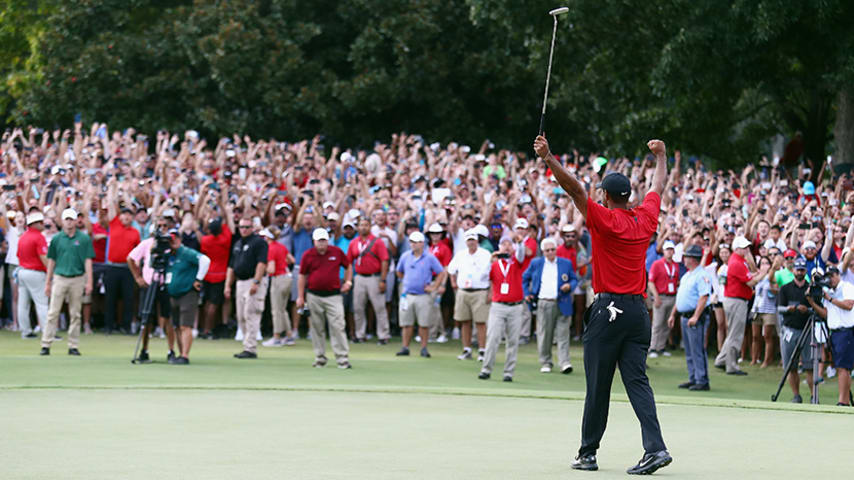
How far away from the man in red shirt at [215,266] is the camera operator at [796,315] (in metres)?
9.50

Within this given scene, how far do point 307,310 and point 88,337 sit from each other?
526 centimetres

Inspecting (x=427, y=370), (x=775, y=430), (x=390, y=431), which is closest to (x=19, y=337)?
(x=427, y=370)

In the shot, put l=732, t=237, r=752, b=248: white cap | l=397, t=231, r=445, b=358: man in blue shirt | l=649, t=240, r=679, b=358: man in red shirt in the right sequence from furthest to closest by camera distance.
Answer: l=397, t=231, r=445, b=358: man in blue shirt, l=649, t=240, r=679, b=358: man in red shirt, l=732, t=237, r=752, b=248: white cap

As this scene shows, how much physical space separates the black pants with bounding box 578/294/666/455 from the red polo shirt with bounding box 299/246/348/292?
9.36m

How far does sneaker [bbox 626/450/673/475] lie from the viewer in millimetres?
7934

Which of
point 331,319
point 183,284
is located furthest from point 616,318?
point 183,284

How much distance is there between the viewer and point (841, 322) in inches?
614

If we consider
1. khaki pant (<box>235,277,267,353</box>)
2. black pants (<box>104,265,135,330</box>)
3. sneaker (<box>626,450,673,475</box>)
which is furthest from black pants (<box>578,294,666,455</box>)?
black pants (<box>104,265,135,330</box>)

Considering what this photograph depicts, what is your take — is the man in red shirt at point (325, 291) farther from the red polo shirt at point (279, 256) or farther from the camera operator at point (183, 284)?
the red polo shirt at point (279, 256)

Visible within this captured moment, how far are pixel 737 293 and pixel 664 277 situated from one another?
1.27 metres

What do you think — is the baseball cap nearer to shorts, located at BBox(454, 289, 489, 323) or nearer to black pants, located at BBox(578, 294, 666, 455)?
shorts, located at BBox(454, 289, 489, 323)

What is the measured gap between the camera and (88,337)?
21234 millimetres

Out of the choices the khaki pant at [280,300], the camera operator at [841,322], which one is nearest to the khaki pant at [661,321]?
the camera operator at [841,322]

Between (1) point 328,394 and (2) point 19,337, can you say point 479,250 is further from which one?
(2) point 19,337
